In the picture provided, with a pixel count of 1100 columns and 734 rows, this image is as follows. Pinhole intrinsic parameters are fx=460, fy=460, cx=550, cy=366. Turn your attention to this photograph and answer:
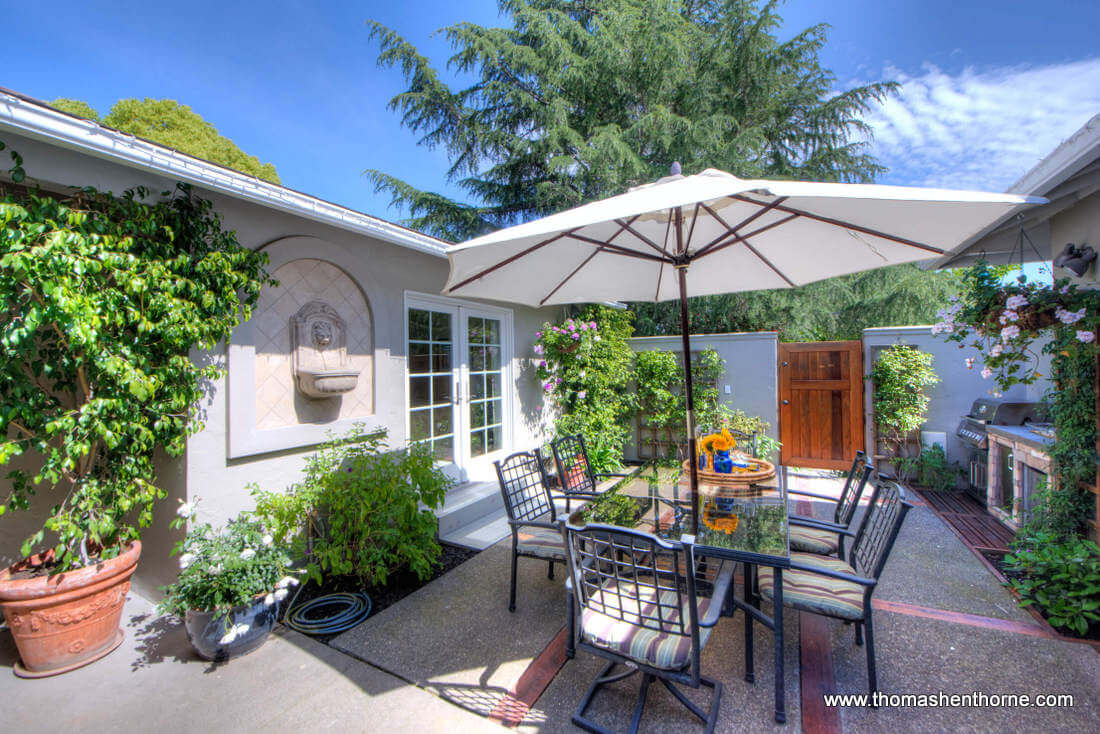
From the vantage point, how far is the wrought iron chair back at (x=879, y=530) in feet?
6.90

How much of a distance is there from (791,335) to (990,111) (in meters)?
4.25

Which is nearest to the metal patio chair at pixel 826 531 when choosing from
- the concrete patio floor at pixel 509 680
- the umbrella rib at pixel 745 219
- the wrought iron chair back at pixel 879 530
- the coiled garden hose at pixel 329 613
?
the wrought iron chair back at pixel 879 530

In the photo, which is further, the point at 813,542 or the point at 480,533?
the point at 480,533

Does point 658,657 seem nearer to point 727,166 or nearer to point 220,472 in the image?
point 220,472

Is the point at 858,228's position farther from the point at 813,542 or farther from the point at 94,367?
the point at 94,367

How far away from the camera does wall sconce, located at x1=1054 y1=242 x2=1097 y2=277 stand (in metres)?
2.83

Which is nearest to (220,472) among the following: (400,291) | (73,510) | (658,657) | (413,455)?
(73,510)

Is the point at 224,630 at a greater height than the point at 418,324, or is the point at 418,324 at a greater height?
the point at 418,324

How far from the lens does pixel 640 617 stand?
182 centimetres

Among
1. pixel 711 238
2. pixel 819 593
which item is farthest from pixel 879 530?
pixel 711 238

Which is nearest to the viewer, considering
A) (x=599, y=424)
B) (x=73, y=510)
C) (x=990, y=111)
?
(x=73, y=510)

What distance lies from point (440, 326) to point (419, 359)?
0.46m

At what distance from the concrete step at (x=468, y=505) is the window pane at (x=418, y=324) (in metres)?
1.59

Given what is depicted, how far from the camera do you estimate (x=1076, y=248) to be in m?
3.00
